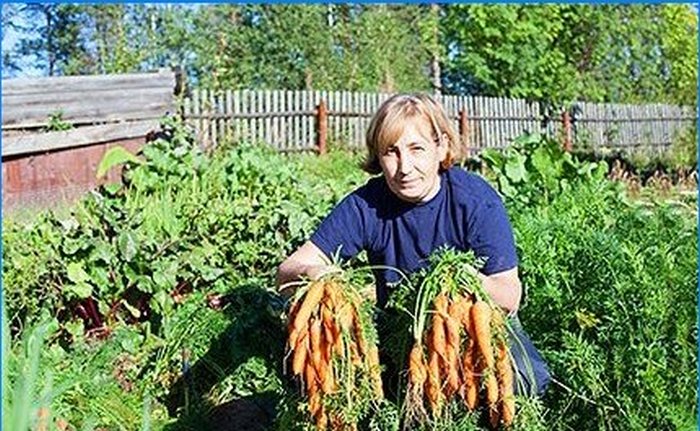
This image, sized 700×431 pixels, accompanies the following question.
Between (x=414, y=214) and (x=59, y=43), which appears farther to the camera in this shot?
(x=59, y=43)

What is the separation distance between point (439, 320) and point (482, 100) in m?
18.4

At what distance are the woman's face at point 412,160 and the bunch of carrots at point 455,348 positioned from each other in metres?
0.35

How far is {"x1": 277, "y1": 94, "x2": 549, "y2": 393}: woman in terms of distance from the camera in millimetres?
3000

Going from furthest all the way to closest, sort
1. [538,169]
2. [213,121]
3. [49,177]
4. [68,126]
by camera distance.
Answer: [213,121] < [68,126] < [49,177] < [538,169]

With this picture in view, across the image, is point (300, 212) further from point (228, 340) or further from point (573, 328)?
point (573, 328)

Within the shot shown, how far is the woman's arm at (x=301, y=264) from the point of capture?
9.87 feet

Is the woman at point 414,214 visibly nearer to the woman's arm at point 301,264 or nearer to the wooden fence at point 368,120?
the woman's arm at point 301,264

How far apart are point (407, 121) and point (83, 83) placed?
→ 29.8ft

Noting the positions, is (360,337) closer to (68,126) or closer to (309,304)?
(309,304)

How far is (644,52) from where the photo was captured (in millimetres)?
29203

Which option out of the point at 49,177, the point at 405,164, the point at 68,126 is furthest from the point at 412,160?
the point at 68,126

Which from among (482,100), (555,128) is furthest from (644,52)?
(482,100)

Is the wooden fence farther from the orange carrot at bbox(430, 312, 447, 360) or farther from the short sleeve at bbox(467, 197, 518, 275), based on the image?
A: the orange carrot at bbox(430, 312, 447, 360)

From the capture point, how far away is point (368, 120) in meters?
15.5
